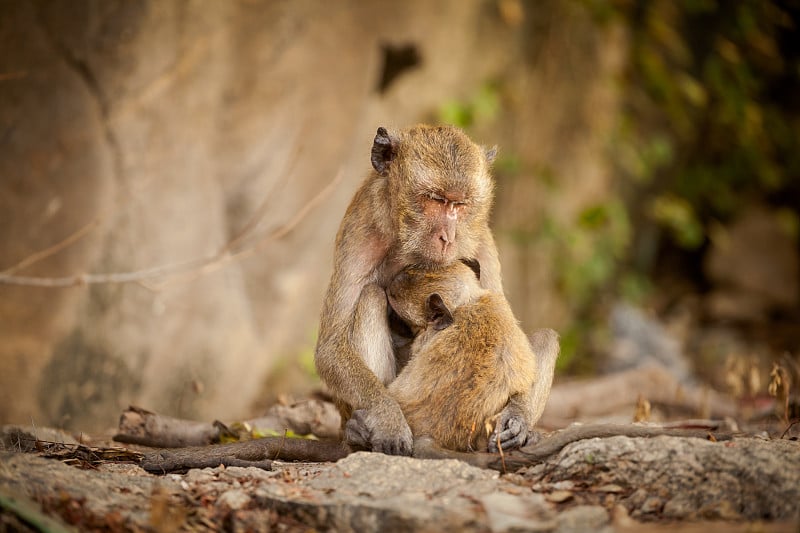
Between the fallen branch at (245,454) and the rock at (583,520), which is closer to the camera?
the rock at (583,520)

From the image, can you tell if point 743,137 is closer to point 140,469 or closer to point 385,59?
point 385,59

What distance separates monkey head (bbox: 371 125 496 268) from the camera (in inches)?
200

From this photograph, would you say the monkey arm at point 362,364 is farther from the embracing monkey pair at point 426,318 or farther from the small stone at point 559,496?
the small stone at point 559,496

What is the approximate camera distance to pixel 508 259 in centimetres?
1248

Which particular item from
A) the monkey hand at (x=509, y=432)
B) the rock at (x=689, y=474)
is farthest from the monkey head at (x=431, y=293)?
the rock at (x=689, y=474)

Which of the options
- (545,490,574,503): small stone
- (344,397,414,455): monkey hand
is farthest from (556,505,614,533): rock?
(344,397,414,455): monkey hand

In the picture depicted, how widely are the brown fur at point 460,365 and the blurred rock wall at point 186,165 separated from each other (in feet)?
5.99

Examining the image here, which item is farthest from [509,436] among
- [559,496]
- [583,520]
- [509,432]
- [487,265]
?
[487,265]

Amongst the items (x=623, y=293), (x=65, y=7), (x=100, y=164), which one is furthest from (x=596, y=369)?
(x=65, y=7)

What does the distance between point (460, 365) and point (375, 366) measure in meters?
0.74

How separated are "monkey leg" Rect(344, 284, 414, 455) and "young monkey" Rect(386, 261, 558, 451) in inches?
5.2

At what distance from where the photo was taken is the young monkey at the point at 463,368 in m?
4.59

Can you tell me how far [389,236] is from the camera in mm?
5316

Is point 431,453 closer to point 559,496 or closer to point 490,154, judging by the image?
point 559,496
